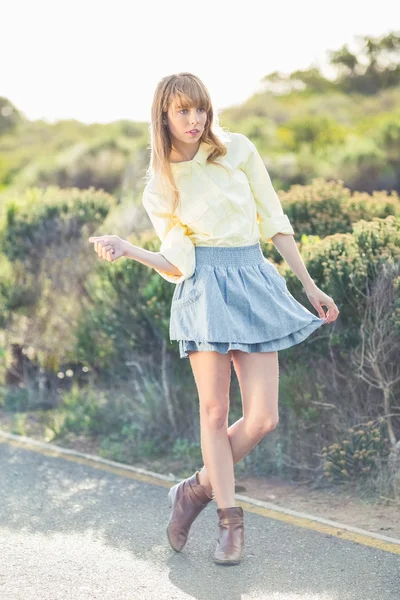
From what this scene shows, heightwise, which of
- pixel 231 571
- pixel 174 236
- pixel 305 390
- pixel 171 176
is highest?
pixel 171 176

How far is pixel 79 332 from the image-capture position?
771cm

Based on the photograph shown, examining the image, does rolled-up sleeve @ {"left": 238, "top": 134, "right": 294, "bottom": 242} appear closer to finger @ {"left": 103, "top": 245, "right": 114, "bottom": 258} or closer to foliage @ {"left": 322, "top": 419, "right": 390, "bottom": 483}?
finger @ {"left": 103, "top": 245, "right": 114, "bottom": 258}

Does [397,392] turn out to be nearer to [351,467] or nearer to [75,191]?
[351,467]

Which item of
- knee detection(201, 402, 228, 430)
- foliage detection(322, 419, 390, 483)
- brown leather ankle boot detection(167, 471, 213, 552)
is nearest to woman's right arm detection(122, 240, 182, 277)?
knee detection(201, 402, 228, 430)

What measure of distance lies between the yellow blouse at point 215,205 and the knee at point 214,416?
1.93 ft

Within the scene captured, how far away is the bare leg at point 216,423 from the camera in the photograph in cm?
428

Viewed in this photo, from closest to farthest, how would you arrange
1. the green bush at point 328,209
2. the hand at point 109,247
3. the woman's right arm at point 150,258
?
the hand at point 109,247, the woman's right arm at point 150,258, the green bush at point 328,209

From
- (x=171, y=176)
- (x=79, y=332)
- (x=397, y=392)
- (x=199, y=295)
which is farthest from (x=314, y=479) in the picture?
(x=79, y=332)

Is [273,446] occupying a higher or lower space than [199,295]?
lower

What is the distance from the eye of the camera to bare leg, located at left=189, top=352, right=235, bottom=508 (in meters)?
4.28

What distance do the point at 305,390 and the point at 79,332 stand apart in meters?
2.51

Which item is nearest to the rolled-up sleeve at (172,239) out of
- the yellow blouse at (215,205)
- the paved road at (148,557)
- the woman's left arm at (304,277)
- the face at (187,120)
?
the yellow blouse at (215,205)

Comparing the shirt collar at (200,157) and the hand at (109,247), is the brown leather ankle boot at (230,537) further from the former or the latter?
the shirt collar at (200,157)

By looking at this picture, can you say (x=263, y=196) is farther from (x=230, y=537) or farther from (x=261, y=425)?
(x=230, y=537)
